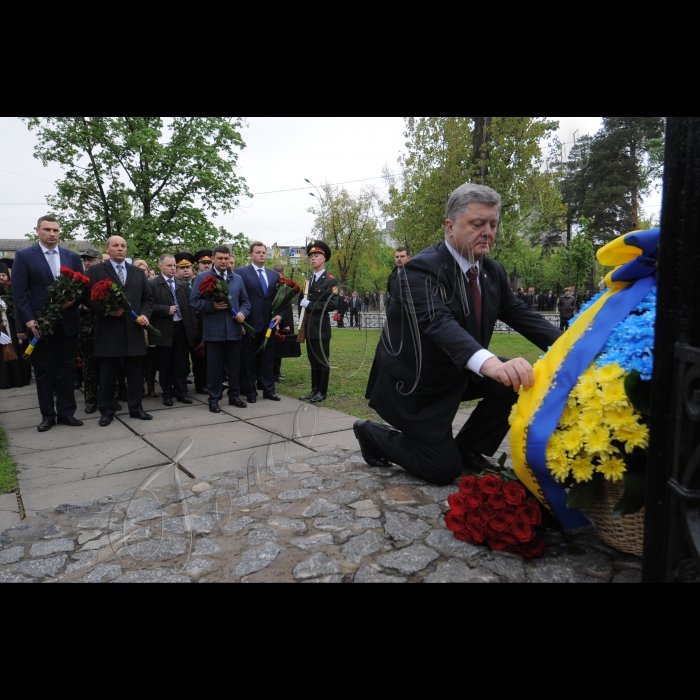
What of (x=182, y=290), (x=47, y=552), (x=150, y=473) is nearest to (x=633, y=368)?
(x=47, y=552)

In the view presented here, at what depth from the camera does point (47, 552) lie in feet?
10.3

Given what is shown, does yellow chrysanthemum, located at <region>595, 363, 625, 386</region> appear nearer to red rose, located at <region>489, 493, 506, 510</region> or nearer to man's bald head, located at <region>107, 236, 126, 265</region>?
red rose, located at <region>489, 493, 506, 510</region>

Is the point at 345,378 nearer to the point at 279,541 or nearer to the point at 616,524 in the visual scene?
the point at 279,541

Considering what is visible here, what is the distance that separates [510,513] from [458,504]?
0.30 m

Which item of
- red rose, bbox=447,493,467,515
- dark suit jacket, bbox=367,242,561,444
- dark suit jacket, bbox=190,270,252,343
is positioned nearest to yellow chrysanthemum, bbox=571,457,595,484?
red rose, bbox=447,493,467,515

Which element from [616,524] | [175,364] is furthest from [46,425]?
[616,524]

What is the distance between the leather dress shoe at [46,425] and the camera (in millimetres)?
6305

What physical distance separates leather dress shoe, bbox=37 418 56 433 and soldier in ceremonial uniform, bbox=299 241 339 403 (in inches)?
121

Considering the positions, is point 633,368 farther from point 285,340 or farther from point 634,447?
point 285,340

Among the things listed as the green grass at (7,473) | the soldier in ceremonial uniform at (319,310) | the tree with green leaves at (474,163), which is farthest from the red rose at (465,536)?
the tree with green leaves at (474,163)

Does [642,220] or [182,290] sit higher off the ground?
[642,220]

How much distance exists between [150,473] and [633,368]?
12.3 ft

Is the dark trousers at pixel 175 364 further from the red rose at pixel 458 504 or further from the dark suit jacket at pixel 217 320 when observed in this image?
the red rose at pixel 458 504

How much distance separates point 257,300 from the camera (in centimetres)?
816
